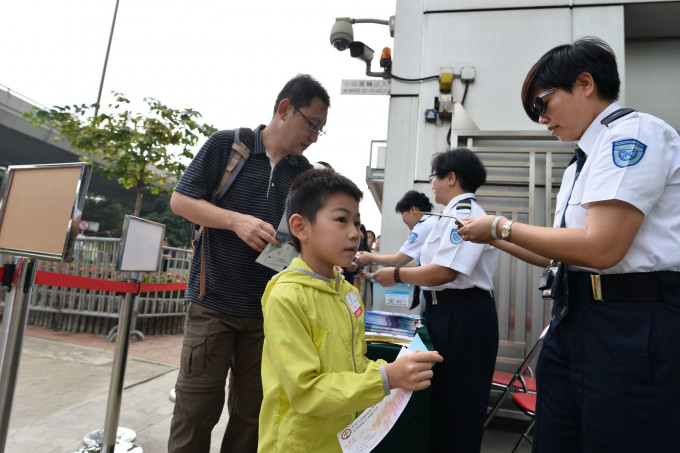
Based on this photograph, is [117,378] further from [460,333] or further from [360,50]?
[360,50]

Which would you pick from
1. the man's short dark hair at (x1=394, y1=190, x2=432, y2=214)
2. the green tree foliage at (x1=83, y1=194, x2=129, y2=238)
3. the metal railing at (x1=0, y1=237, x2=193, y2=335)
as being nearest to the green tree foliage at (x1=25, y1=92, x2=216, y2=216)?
the metal railing at (x1=0, y1=237, x2=193, y2=335)

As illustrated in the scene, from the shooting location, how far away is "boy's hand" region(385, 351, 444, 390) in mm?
1069

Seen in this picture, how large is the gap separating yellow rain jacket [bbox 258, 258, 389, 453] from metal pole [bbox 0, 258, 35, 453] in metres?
1.23

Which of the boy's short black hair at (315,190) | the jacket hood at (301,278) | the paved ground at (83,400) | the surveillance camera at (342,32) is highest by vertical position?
the surveillance camera at (342,32)

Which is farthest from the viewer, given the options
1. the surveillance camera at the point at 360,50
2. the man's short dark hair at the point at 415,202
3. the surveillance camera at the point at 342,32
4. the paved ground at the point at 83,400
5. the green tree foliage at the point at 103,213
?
the green tree foliage at the point at 103,213

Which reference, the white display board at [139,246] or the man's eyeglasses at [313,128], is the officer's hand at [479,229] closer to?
the man's eyeglasses at [313,128]

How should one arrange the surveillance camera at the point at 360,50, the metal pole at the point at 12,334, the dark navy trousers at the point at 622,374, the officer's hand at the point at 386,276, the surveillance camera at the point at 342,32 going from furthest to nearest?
1. the surveillance camera at the point at 342,32
2. the surveillance camera at the point at 360,50
3. the officer's hand at the point at 386,276
4. the metal pole at the point at 12,334
5. the dark navy trousers at the point at 622,374

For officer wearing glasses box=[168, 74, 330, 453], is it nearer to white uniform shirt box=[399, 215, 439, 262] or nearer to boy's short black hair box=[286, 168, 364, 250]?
boy's short black hair box=[286, 168, 364, 250]

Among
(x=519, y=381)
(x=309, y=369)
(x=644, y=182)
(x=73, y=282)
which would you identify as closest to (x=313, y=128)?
(x=309, y=369)

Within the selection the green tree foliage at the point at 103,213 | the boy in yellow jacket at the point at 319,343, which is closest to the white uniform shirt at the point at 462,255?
the boy in yellow jacket at the point at 319,343

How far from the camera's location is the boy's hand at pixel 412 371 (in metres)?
1.07

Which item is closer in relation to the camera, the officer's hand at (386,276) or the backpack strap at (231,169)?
the backpack strap at (231,169)

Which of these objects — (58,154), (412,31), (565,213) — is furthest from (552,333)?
(58,154)

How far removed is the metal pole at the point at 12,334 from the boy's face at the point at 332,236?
4.42ft
